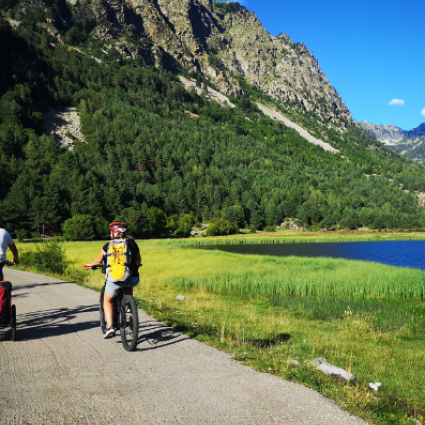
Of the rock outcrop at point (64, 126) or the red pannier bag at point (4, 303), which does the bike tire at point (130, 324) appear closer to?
the red pannier bag at point (4, 303)

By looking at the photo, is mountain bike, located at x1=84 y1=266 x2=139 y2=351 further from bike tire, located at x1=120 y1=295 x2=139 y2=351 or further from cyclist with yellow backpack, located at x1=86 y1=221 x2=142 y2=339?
cyclist with yellow backpack, located at x1=86 y1=221 x2=142 y2=339

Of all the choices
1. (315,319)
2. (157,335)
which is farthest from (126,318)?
(315,319)

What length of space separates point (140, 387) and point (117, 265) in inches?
114

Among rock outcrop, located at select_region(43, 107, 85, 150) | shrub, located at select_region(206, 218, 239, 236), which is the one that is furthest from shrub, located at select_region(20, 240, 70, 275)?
rock outcrop, located at select_region(43, 107, 85, 150)

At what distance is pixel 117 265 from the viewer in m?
7.69

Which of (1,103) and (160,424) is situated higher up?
(1,103)

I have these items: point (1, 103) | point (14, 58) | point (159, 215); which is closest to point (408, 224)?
point (159, 215)

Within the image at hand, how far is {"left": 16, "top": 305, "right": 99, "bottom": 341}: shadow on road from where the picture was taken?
29.6 feet

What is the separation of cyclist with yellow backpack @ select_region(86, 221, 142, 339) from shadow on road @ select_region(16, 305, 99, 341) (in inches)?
82.8

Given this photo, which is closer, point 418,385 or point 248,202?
point 418,385

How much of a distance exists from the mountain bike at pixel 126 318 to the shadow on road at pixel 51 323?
6.99ft

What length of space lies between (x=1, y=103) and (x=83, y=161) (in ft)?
169

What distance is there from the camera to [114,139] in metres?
178

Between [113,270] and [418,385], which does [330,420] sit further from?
[418,385]
